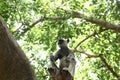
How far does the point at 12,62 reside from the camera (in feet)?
7.64

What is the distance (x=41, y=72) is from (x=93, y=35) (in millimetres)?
3511

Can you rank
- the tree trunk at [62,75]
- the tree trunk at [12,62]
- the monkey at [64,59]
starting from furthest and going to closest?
A: the monkey at [64,59]
the tree trunk at [62,75]
the tree trunk at [12,62]

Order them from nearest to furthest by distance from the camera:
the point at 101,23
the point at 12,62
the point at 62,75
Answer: the point at 12,62
the point at 62,75
the point at 101,23

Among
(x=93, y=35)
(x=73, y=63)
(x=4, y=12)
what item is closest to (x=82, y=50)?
(x=93, y=35)

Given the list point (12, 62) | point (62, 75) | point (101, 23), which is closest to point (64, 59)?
point (62, 75)

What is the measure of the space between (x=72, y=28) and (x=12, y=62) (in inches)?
328

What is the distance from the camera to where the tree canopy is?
9.41m

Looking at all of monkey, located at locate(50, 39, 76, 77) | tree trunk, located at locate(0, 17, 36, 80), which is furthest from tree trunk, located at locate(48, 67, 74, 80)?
tree trunk, located at locate(0, 17, 36, 80)

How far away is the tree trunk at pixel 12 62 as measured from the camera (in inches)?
90.7

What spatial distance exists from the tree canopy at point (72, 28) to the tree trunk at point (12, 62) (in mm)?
6434

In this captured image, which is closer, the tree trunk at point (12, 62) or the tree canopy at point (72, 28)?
the tree trunk at point (12, 62)

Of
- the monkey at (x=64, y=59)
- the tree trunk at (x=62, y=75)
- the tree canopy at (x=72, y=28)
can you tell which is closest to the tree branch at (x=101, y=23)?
the tree canopy at (x=72, y=28)

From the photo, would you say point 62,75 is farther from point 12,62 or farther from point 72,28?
point 72,28

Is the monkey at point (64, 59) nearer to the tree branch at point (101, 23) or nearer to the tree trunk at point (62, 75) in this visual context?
the tree trunk at point (62, 75)
